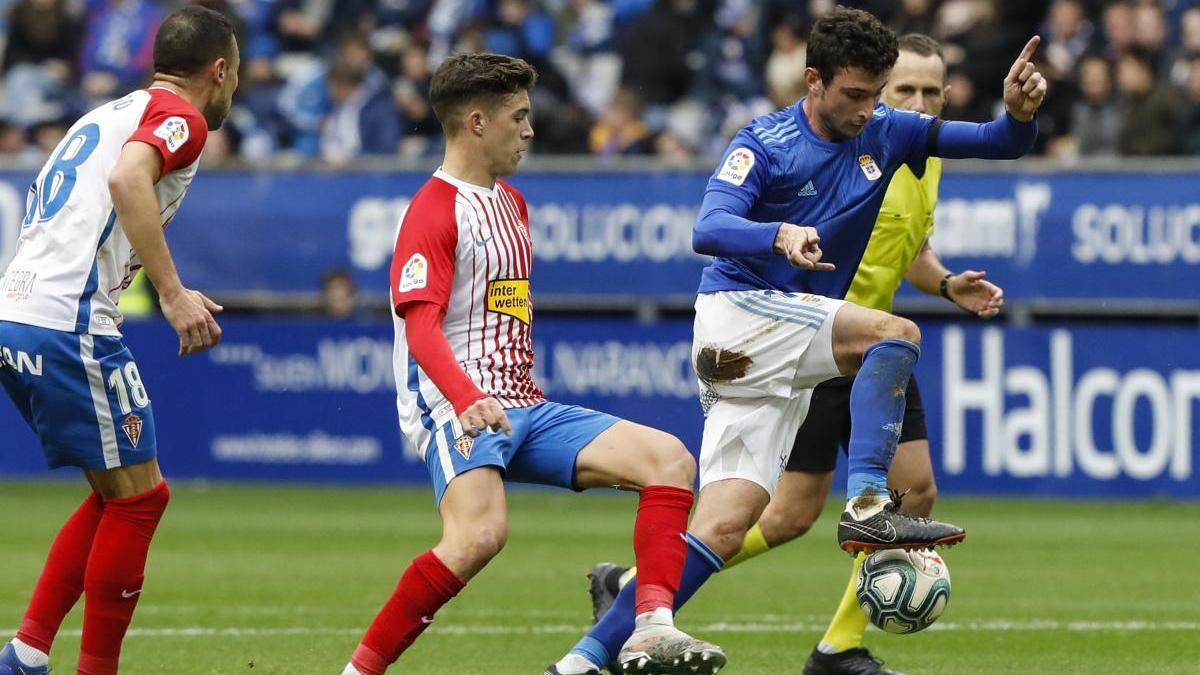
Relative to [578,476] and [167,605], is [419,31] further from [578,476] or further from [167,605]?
[578,476]

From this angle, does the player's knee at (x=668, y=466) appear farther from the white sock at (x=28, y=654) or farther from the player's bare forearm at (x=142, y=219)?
the white sock at (x=28, y=654)

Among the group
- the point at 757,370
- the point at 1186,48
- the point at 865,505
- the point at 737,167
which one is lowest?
the point at 865,505

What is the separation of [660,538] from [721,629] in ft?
8.43

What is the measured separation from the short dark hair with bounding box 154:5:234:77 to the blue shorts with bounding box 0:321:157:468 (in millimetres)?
930

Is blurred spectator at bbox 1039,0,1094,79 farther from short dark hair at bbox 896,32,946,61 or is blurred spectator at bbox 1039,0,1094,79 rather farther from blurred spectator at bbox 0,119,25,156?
blurred spectator at bbox 0,119,25,156

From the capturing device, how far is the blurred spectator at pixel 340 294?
16250 millimetres

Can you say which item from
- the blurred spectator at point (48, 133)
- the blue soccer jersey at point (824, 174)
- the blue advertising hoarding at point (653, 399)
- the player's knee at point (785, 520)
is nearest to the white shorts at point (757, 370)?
the blue soccer jersey at point (824, 174)

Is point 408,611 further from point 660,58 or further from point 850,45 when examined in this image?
point 660,58

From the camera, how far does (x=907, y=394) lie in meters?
7.69

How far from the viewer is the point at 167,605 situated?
9.53 meters

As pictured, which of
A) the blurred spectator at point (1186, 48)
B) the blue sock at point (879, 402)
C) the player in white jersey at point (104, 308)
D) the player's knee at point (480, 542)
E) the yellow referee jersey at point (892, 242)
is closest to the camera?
the player's knee at point (480, 542)

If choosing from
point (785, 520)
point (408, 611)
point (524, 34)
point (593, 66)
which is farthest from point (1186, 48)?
point (408, 611)

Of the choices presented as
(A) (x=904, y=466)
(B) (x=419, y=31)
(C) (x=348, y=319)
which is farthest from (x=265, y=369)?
(A) (x=904, y=466)

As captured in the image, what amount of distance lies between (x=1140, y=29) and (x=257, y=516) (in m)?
8.02
